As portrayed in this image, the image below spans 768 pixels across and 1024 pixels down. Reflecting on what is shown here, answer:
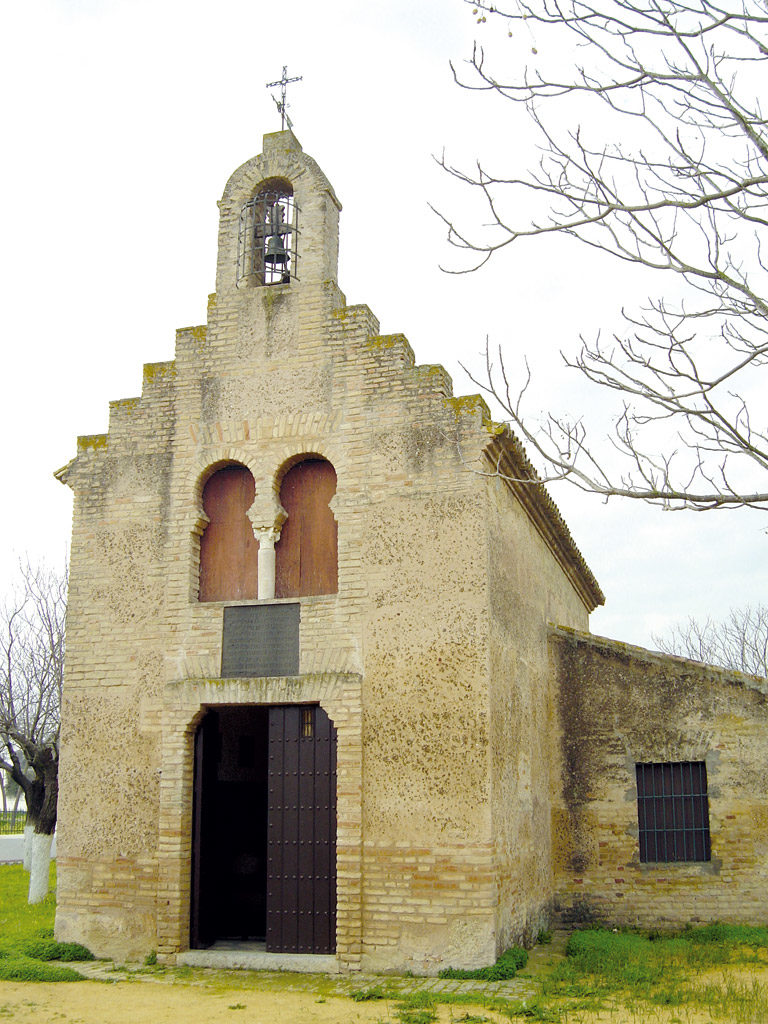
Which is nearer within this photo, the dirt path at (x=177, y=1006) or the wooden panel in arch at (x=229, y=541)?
the dirt path at (x=177, y=1006)

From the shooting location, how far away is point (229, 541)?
1171 centimetres

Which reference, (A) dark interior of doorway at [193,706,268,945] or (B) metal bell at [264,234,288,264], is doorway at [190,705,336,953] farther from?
(B) metal bell at [264,234,288,264]

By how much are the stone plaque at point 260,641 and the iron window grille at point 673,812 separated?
5.01 metres

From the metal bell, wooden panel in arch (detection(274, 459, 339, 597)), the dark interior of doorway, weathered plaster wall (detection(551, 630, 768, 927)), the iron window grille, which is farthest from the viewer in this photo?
the metal bell

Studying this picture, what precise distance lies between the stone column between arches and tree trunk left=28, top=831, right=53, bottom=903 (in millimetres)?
7700

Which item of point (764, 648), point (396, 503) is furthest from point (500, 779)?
point (764, 648)

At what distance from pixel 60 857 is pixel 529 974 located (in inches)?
213

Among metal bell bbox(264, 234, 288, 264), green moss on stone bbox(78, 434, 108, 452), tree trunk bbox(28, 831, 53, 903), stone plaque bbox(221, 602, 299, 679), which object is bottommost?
tree trunk bbox(28, 831, 53, 903)

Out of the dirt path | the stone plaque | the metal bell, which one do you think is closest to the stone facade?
the stone plaque

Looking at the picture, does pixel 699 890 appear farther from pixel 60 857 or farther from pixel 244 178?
pixel 244 178

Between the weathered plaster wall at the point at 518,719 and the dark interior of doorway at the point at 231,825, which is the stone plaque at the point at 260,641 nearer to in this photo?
the dark interior of doorway at the point at 231,825

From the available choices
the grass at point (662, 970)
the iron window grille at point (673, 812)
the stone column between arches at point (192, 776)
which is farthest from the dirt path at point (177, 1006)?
the iron window grille at point (673, 812)

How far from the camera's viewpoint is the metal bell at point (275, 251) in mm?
12453

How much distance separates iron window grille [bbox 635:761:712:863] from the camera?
484 inches
